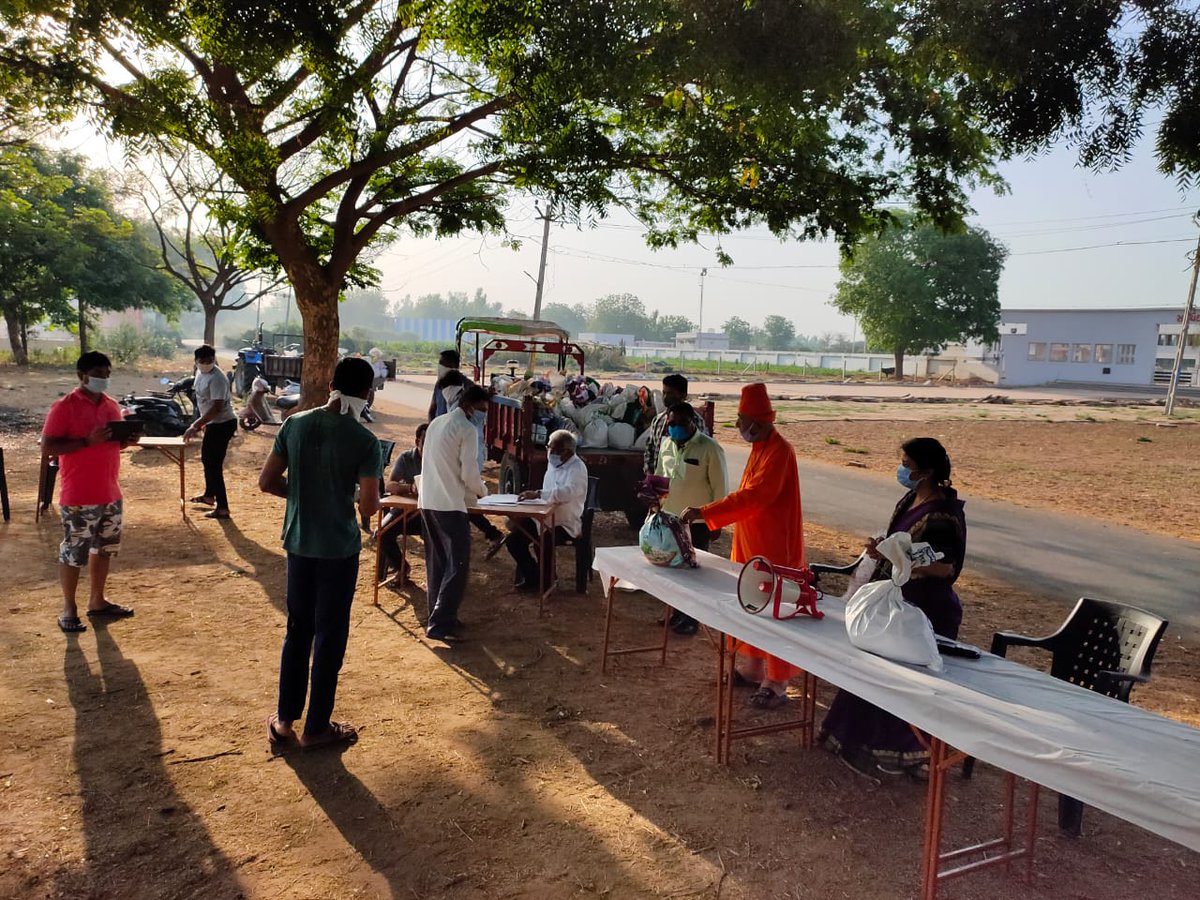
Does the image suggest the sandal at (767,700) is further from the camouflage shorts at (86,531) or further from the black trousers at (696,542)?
the camouflage shorts at (86,531)

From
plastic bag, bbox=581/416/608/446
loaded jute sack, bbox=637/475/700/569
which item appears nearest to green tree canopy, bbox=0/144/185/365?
plastic bag, bbox=581/416/608/446

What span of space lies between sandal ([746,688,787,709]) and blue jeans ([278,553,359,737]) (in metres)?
2.37

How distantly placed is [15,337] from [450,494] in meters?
36.0

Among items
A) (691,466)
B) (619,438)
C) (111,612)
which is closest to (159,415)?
(619,438)

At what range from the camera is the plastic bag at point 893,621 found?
3.20m

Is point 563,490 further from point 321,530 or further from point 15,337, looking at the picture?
point 15,337

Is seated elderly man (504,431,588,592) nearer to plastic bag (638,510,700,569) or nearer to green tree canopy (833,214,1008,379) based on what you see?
plastic bag (638,510,700,569)

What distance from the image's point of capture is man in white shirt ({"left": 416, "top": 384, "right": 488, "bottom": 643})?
18.8 ft

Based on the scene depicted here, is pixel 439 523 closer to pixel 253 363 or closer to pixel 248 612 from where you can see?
pixel 248 612

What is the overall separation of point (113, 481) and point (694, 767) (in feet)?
14.0

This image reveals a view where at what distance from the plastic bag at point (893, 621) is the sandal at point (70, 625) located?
520cm

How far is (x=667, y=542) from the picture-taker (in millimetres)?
4625

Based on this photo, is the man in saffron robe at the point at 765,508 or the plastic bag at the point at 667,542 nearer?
the plastic bag at the point at 667,542

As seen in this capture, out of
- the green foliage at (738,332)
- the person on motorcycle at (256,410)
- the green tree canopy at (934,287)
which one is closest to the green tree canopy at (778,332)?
the green foliage at (738,332)
